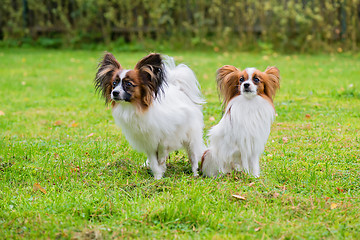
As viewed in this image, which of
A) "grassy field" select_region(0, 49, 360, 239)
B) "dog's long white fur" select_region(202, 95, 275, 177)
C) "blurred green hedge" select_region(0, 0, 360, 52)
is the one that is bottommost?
"grassy field" select_region(0, 49, 360, 239)

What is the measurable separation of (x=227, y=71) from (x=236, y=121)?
50cm

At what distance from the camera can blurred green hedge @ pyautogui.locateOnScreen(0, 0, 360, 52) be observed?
14.6 m

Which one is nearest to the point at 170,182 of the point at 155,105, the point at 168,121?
the point at 168,121

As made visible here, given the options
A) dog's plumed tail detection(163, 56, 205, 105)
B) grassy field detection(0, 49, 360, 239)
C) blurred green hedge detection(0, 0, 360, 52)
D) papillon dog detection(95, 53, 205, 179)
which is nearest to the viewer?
grassy field detection(0, 49, 360, 239)

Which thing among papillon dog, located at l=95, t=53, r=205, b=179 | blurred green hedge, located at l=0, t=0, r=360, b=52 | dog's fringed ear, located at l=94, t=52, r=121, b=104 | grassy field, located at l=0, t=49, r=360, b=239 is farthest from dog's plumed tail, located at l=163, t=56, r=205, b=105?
blurred green hedge, located at l=0, t=0, r=360, b=52

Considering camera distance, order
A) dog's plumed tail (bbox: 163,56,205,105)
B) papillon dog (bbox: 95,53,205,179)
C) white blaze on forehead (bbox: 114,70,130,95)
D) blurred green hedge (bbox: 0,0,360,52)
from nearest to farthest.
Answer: white blaze on forehead (bbox: 114,70,130,95) < papillon dog (bbox: 95,53,205,179) < dog's plumed tail (bbox: 163,56,205,105) < blurred green hedge (bbox: 0,0,360,52)

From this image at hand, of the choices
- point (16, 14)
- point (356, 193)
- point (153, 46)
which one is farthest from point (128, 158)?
point (16, 14)

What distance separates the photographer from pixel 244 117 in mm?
4309

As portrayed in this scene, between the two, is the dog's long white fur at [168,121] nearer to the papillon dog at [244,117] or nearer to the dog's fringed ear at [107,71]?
the dog's fringed ear at [107,71]

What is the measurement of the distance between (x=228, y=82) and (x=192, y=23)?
11972mm

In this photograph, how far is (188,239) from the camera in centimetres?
324

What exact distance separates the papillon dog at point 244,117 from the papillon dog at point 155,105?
398 millimetres

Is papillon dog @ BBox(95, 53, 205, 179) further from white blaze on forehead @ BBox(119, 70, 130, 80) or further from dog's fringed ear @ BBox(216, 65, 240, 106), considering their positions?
dog's fringed ear @ BBox(216, 65, 240, 106)

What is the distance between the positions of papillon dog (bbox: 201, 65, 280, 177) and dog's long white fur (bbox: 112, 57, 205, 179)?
1.20ft
